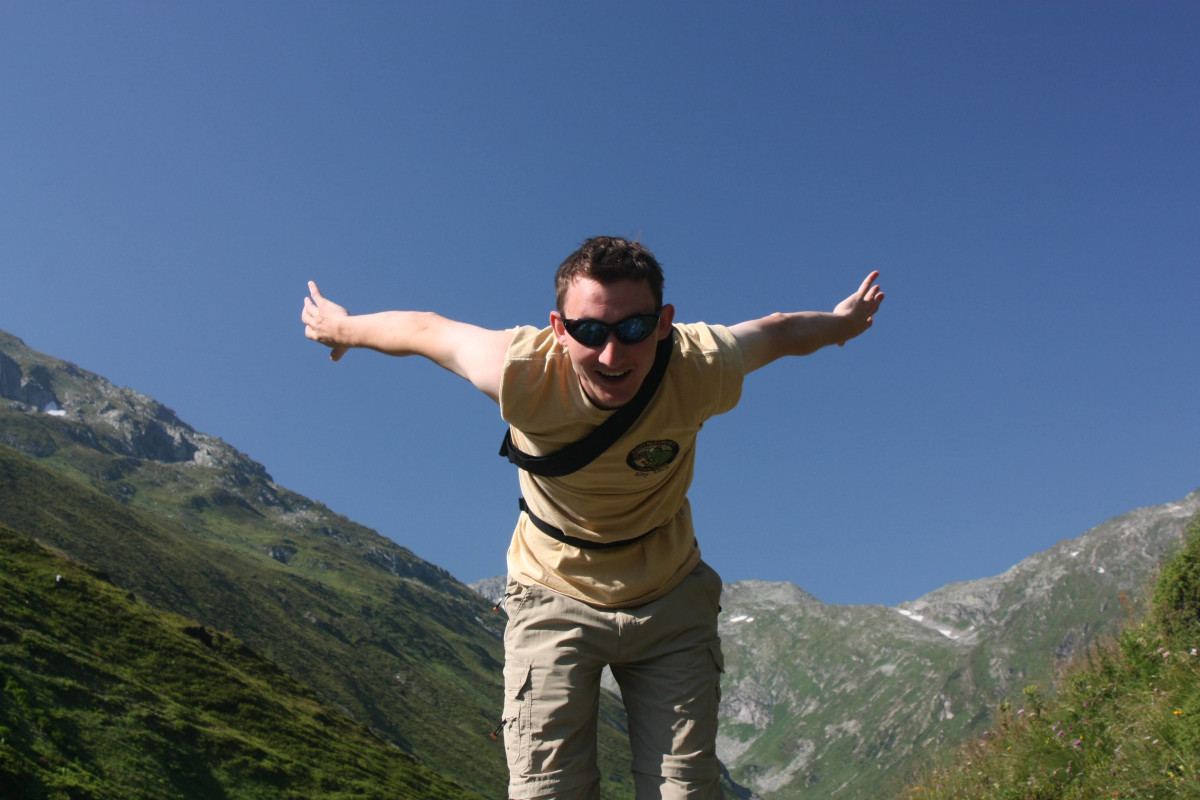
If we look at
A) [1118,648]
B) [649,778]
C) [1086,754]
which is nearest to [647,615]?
[649,778]

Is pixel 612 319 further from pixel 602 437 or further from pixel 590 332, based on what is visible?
pixel 602 437

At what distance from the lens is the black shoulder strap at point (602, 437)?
5133 mm

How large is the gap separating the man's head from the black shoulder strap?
0.18 ft

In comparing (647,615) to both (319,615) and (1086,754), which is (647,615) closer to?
(1086,754)

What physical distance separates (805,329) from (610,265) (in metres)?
1.61

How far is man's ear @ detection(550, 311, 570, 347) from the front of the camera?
5293mm

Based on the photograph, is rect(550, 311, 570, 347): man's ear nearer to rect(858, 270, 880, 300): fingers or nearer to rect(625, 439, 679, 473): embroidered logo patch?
rect(625, 439, 679, 473): embroidered logo patch

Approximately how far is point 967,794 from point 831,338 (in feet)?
20.6

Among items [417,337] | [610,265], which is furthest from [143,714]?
[610,265]

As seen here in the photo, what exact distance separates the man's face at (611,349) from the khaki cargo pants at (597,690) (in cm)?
146

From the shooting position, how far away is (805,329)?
6.13 meters

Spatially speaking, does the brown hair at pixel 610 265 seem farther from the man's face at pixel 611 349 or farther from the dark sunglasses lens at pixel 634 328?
the dark sunglasses lens at pixel 634 328

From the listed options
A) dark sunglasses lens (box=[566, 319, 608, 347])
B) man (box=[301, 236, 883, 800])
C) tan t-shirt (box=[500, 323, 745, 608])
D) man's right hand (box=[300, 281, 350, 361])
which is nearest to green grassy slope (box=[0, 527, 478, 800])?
man's right hand (box=[300, 281, 350, 361])

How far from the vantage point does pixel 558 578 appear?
228 inches
